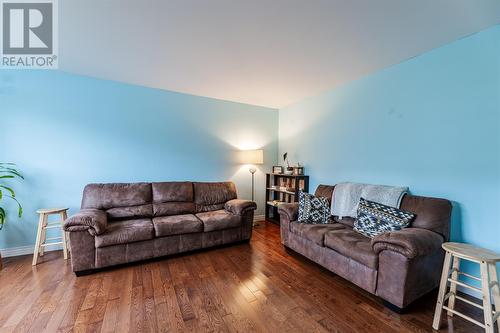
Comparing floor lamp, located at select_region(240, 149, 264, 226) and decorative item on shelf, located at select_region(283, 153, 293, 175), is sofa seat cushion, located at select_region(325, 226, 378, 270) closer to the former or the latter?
decorative item on shelf, located at select_region(283, 153, 293, 175)

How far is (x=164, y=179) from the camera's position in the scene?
10.9 ft

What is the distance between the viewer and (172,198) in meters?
3.06

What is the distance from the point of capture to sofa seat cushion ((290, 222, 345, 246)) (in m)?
2.22

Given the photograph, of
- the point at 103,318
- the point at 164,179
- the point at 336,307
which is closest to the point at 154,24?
the point at 164,179

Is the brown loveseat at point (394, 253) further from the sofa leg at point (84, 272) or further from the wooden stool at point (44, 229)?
the wooden stool at point (44, 229)

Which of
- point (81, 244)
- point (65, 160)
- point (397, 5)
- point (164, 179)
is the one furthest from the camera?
point (164, 179)

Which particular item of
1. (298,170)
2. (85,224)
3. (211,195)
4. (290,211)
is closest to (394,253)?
(290,211)

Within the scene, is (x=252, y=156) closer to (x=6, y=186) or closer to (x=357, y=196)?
(x=357, y=196)

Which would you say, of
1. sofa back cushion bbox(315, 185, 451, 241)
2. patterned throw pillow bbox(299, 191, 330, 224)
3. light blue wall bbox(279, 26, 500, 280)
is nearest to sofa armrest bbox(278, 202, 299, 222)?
patterned throw pillow bbox(299, 191, 330, 224)

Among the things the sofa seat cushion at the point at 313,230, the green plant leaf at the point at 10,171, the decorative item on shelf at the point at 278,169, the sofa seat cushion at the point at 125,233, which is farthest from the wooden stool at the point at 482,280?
the green plant leaf at the point at 10,171

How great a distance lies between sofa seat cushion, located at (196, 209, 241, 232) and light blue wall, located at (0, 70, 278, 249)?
0.94m

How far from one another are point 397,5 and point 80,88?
370cm

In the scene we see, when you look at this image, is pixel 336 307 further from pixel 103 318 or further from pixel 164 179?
pixel 164 179

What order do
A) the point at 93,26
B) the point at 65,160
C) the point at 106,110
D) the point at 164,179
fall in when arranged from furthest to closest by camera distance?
the point at 164,179, the point at 106,110, the point at 65,160, the point at 93,26
